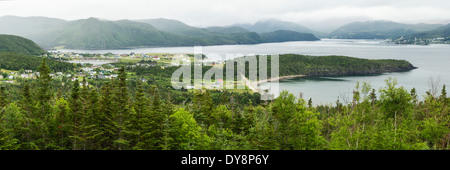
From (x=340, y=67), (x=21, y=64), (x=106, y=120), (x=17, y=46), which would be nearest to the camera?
(x=106, y=120)

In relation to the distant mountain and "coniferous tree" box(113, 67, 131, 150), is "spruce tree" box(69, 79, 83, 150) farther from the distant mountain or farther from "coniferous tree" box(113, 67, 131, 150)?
the distant mountain

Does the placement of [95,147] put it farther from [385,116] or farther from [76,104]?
[385,116]

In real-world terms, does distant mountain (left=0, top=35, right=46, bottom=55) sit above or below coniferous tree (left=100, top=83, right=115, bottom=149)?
above

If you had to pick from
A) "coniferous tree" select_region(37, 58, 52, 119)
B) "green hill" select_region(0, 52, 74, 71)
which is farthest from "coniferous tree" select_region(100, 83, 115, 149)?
"green hill" select_region(0, 52, 74, 71)

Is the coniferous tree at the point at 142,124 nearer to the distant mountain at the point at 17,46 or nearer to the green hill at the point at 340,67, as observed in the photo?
the green hill at the point at 340,67

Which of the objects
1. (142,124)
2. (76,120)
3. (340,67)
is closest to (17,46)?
(340,67)

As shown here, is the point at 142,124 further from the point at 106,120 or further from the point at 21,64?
the point at 21,64

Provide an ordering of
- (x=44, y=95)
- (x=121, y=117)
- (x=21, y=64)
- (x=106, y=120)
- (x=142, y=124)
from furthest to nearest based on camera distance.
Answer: (x=21, y=64), (x=44, y=95), (x=106, y=120), (x=121, y=117), (x=142, y=124)

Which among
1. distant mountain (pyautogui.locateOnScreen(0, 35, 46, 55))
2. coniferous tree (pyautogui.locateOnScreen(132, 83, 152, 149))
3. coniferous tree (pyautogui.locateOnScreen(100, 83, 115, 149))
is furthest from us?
distant mountain (pyautogui.locateOnScreen(0, 35, 46, 55))
